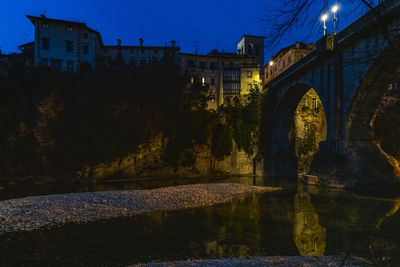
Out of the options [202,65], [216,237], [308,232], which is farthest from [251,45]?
[216,237]

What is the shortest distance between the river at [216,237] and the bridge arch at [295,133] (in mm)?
24936

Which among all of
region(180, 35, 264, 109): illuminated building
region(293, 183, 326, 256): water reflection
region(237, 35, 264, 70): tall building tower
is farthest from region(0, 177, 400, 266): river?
region(237, 35, 264, 70): tall building tower

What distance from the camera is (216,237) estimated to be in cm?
1118

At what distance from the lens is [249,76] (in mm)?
51500

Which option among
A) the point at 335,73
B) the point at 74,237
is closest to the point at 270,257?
the point at 74,237

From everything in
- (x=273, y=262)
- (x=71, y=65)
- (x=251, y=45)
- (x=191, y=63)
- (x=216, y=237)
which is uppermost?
(x=251, y=45)

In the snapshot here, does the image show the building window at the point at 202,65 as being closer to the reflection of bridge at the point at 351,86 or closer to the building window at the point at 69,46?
the reflection of bridge at the point at 351,86

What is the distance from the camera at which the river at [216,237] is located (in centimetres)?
916

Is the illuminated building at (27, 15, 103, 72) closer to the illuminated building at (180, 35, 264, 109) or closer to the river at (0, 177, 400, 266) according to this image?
the illuminated building at (180, 35, 264, 109)

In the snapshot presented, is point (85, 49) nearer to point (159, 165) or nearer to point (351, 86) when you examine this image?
point (159, 165)

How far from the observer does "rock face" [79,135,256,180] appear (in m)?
33.3

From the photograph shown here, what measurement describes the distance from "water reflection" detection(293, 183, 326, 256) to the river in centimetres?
4

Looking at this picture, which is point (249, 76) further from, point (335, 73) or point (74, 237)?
point (74, 237)

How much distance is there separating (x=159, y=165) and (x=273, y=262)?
1143 inches
